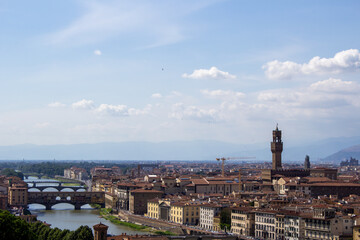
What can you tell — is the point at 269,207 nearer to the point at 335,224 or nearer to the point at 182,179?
the point at 335,224

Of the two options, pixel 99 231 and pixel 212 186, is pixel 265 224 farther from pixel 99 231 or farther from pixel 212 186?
pixel 212 186

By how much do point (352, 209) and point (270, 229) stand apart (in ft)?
22.9

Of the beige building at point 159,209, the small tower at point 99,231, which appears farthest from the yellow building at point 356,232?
the beige building at point 159,209

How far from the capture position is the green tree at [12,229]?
3112 cm

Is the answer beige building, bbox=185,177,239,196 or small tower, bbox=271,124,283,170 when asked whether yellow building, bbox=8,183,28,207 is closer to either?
beige building, bbox=185,177,239,196

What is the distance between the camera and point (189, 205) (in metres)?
57.8

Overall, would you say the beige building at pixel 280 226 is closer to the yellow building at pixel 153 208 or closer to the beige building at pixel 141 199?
the yellow building at pixel 153 208

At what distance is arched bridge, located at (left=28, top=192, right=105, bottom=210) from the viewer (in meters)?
78.2

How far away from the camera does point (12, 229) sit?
A: 3134cm

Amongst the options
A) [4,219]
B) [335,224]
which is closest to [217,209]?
[335,224]

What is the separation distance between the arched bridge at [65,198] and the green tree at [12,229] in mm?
46487

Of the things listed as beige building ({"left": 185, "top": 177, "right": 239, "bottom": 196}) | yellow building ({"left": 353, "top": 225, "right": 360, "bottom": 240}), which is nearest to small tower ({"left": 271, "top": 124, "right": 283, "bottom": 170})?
beige building ({"left": 185, "top": 177, "right": 239, "bottom": 196})

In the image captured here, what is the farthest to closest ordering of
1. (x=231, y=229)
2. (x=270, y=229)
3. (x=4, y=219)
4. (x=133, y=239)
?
(x=231, y=229)
(x=270, y=229)
(x=133, y=239)
(x=4, y=219)

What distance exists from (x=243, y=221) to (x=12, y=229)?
2355 centimetres
